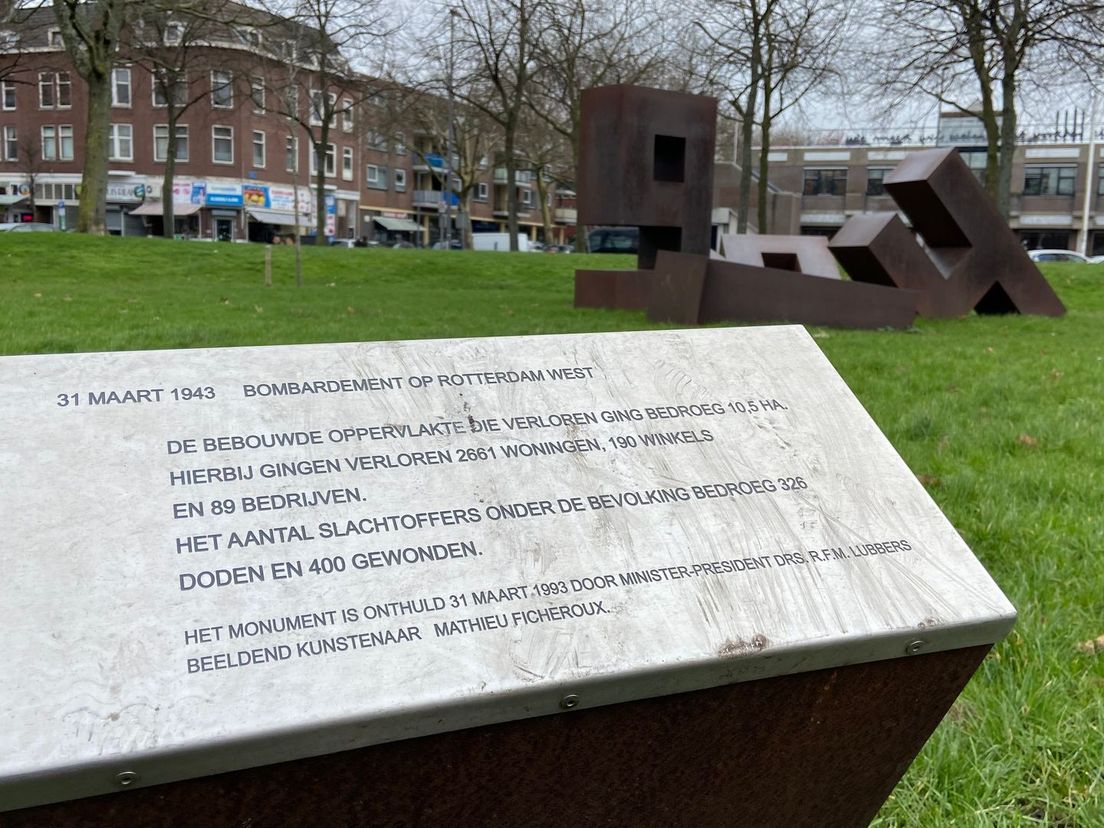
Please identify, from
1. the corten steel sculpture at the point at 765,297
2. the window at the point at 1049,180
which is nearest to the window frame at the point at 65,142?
the corten steel sculpture at the point at 765,297

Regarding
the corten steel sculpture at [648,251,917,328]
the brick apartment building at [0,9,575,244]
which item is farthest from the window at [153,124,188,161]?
the corten steel sculpture at [648,251,917,328]

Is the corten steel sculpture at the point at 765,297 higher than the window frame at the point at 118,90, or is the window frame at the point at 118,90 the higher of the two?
the window frame at the point at 118,90

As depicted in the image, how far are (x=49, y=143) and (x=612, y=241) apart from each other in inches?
1246

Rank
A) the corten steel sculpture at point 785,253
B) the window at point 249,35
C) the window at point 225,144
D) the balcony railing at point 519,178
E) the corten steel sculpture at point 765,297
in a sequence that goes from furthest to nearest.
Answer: the balcony railing at point 519,178, the window at point 225,144, the window at point 249,35, the corten steel sculpture at point 785,253, the corten steel sculpture at point 765,297

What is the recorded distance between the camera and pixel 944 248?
44.8ft

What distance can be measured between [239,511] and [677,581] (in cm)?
74

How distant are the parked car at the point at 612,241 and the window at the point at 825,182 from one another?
27981 millimetres

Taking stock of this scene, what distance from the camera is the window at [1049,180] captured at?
59.6m

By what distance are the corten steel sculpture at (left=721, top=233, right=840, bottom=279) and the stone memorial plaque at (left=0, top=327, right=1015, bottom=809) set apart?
482 inches

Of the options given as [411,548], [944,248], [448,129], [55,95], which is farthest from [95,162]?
[55,95]

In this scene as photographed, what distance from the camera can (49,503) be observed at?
5.26 ft

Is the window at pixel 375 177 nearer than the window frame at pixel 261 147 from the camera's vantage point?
No

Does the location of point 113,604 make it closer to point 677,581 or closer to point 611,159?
point 677,581

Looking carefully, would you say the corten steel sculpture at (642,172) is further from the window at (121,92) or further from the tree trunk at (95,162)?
the window at (121,92)
